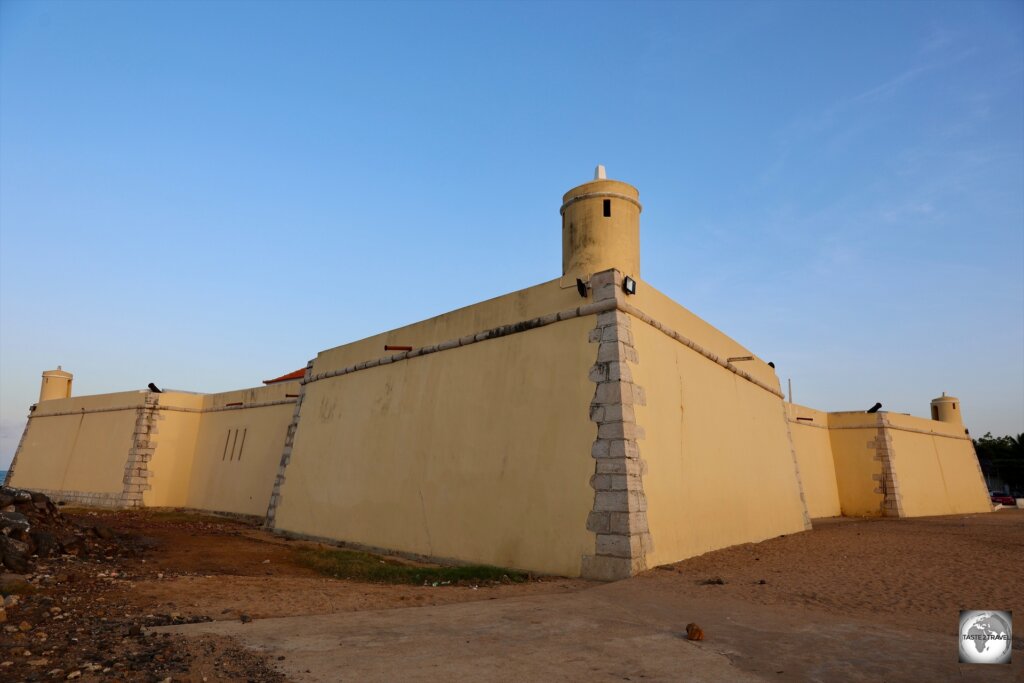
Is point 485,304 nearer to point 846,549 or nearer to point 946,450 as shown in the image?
point 846,549

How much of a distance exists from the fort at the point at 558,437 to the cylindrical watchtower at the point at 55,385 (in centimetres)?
1094

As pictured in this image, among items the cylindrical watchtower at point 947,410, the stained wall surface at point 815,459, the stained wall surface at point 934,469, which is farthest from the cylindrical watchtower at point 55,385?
the cylindrical watchtower at point 947,410

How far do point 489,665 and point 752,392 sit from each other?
39.8 feet

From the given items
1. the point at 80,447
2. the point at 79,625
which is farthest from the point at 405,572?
the point at 80,447

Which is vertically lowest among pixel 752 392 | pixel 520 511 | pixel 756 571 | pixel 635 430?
pixel 756 571

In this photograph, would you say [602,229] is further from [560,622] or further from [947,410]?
[947,410]

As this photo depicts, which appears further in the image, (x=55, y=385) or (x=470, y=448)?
(x=55, y=385)

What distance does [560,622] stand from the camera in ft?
18.0

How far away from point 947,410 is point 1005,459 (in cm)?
3048

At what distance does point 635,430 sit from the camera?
8.88 m

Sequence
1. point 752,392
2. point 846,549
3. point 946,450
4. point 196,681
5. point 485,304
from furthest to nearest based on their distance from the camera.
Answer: point 946,450 → point 752,392 → point 485,304 → point 846,549 → point 196,681

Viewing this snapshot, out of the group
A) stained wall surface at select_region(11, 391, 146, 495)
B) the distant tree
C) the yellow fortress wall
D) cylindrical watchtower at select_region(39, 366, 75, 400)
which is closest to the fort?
the yellow fortress wall

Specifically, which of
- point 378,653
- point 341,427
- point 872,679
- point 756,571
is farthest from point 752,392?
point 378,653
